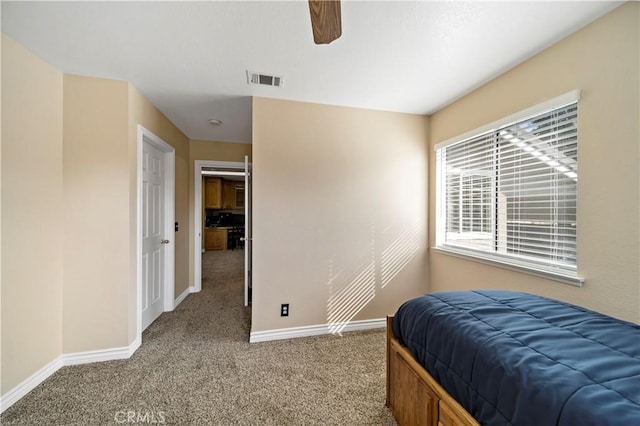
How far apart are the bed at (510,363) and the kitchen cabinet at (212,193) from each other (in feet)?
25.0

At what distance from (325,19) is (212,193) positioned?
7880 mm

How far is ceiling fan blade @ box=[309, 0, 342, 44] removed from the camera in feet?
3.05

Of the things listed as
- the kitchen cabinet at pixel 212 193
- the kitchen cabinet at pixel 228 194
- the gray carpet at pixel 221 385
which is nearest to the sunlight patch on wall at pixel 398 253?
the gray carpet at pixel 221 385

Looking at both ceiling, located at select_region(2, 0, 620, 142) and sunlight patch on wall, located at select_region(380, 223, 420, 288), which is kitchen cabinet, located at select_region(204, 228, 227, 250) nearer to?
ceiling, located at select_region(2, 0, 620, 142)

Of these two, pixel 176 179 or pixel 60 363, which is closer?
pixel 60 363

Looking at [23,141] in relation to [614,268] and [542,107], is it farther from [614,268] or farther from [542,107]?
[614,268]

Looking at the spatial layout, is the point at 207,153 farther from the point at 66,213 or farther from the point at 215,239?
the point at 215,239

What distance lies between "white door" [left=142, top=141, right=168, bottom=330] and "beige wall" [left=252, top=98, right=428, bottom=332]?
1.25 meters

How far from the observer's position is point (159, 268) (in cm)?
314

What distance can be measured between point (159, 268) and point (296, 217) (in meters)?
1.90

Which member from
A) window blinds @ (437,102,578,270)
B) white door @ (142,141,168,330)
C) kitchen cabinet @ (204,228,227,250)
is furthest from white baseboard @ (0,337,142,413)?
kitchen cabinet @ (204,228,227,250)

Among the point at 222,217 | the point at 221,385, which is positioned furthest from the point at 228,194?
the point at 221,385

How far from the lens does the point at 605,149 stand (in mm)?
1514

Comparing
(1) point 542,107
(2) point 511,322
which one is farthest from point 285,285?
(1) point 542,107
